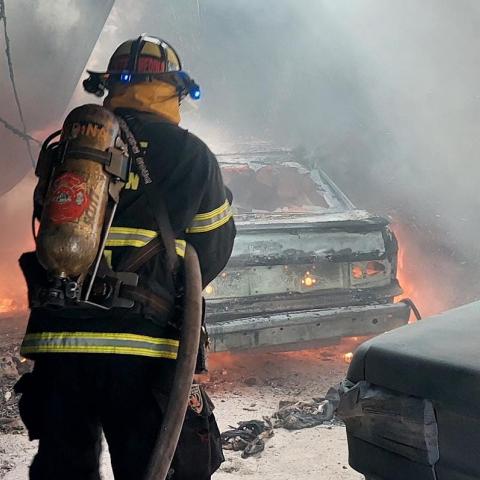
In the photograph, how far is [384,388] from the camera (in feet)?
5.08

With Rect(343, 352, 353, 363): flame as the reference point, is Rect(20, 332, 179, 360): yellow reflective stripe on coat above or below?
above

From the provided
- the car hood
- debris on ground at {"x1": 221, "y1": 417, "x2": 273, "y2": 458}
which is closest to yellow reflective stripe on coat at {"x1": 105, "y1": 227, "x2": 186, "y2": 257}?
debris on ground at {"x1": 221, "y1": 417, "x2": 273, "y2": 458}

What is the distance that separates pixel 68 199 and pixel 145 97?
60 cm

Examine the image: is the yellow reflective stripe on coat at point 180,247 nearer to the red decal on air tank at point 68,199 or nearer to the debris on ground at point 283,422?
the red decal on air tank at point 68,199

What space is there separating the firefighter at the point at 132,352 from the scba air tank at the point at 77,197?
0.17 meters

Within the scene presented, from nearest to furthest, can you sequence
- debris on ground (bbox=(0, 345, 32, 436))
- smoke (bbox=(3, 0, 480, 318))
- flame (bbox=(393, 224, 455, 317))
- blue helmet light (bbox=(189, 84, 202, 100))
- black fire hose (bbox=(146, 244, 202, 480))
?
black fire hose (bbox=(146, 244, 202, 480)) → blue helmet light (bbox=(189, 84, 202, 100)) → debris on ground (bbox=(0, 345, 32, 436)) → flame (bbox=(393, 224, 455, 317)) → smoke (bbox=(3, 0, 480, 318))

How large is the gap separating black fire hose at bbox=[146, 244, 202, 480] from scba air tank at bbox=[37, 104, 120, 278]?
1.28 ft

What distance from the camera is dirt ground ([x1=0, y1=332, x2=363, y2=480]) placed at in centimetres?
304

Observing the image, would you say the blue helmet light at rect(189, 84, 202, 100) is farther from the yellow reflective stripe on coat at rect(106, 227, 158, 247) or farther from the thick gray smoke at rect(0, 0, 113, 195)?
the thick gray smoke at rect(0, 0, 113, 195)

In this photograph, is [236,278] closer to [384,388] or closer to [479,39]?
[384,388]

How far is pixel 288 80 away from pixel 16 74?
22.8 ft

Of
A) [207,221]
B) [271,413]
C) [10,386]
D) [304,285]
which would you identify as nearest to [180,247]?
[207,221]

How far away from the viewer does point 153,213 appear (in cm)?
188

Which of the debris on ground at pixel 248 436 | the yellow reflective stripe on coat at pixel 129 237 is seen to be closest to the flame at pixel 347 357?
the debris on ground at pixel 248 436
